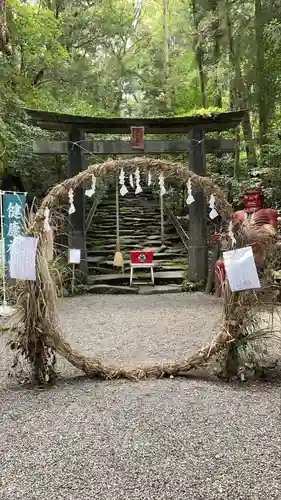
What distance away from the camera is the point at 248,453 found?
2037 millimetres

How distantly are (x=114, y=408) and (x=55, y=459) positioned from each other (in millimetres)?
646

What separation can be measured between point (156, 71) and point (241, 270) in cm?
1426

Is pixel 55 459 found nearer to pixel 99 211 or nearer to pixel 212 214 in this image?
pixel 212 214

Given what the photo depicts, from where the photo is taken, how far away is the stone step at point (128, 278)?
26.1 feet

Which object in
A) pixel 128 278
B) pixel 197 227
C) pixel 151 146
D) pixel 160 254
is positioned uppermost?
pixel 151 146

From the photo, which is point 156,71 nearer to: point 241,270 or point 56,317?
point 241,270

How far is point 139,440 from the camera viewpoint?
2188 mm

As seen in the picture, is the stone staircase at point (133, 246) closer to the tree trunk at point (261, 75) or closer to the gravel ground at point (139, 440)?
the tree trunk at point (261, 75)

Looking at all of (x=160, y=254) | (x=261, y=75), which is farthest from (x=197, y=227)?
(x=261, y=75)

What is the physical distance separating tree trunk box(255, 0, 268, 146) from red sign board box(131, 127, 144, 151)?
2.97m

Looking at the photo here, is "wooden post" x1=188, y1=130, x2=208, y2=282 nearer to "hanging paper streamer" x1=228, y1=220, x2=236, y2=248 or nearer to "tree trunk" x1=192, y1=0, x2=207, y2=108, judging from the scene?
"tree trunk" x1=192, y1=0, x2=207, y2=108

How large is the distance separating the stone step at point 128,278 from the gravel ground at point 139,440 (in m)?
4.24

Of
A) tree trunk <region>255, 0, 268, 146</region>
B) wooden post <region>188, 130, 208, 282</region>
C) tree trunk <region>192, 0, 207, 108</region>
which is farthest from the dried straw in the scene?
tree trunk <region>192, 0, 207, 108</region>

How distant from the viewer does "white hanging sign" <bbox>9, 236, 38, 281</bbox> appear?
2998mm
